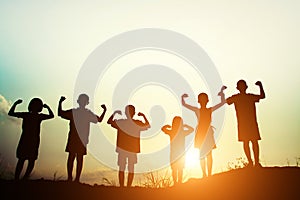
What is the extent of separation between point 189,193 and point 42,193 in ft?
12.1

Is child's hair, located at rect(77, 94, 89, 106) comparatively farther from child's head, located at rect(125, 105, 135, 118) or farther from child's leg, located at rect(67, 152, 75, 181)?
child's leg, located at rect(67, 152, 75, 181)

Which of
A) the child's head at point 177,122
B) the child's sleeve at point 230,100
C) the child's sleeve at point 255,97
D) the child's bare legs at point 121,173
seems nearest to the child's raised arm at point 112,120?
the child's bare legs at point 121,173

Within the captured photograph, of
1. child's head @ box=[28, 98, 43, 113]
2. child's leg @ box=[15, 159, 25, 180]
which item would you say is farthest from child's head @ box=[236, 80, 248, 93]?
child's leg @ box=[15, 159, 25, 180]

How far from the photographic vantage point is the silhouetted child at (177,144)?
12211 mm

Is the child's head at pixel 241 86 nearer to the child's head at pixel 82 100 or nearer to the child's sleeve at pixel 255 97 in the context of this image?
the child's sleeve at pixel 255 97

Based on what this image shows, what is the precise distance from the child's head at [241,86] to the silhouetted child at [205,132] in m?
0.47

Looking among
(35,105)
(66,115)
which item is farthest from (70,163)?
(35,105)

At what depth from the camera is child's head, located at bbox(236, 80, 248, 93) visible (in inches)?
457

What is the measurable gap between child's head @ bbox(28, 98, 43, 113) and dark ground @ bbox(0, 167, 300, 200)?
2052mm

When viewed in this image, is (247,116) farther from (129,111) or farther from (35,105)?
(35,105)

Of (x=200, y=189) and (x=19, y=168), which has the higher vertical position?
(x=19, y=168)

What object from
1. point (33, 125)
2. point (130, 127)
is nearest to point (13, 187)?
point (33, 125)

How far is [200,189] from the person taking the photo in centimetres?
1016

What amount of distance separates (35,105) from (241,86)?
624 cm
